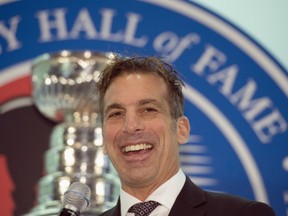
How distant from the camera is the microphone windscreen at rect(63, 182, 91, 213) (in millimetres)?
1253

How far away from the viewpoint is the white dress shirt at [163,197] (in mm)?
1450

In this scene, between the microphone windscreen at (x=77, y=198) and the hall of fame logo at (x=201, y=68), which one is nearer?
the microphone windscreen at (x=77, y=198)

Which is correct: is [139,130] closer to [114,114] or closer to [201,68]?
[114,114]

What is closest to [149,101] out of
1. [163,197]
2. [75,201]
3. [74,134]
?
[163,197]

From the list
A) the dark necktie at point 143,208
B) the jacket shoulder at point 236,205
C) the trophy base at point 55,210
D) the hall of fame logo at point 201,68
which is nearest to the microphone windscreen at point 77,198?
the dark necktie at point 143,208

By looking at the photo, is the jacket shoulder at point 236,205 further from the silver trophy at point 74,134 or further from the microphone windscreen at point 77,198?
the silver trophy at point 74,134

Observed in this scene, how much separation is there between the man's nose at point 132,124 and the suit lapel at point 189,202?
17 cm

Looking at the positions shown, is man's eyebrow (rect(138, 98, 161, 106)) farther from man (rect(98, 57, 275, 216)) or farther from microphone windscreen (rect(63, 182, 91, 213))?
microphone windscreen (rect(63, 182, 91, 213))

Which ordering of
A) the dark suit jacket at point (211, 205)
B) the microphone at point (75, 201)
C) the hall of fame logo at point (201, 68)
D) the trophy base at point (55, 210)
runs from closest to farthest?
the microphone at point (75, 201) < the dark suit jacket at point (211, 205) < the trophy base at point (55, 210) < the hall of fame logo at point (201, 68)

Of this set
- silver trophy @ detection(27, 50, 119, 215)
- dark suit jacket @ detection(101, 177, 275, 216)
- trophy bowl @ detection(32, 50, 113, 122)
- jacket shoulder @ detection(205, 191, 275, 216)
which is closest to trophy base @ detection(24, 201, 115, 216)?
silver trophy @ detection(27, 50, 119, 215)

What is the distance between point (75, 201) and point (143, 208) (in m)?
0.23

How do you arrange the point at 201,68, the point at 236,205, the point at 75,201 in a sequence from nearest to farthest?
1. the point at 75,201
2. the point at 236,205
3. the point at 201,68

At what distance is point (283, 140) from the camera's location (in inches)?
83.8

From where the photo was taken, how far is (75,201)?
126cm
